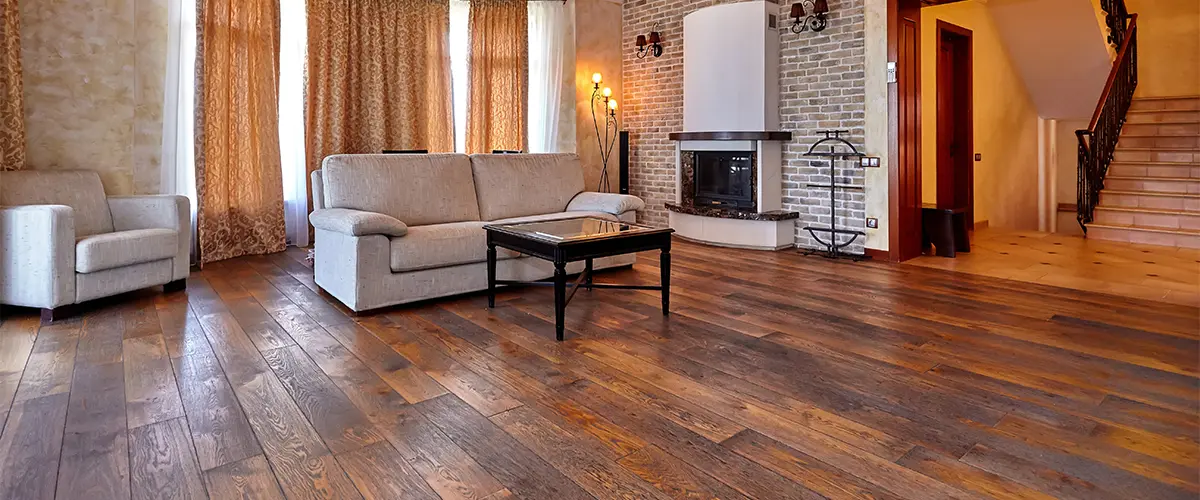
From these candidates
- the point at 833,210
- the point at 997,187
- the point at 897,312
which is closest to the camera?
the point at 897,312

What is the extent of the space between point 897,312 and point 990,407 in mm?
1454

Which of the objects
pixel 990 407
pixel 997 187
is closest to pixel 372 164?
pixel 990 407

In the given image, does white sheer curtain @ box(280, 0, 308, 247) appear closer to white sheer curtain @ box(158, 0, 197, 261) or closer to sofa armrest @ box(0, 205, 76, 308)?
white sheer curtain @ box(158, 0, 197, 261)

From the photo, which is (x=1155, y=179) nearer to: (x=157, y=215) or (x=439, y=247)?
(x=439, y=247)

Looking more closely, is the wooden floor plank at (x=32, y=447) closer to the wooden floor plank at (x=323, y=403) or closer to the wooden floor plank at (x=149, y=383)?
the wooden floor plank at (x=149, y=383)

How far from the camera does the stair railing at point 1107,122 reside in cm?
675

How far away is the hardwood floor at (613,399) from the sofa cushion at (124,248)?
0.93ft

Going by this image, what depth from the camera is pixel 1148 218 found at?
20.9 feet

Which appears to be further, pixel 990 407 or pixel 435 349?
pixel 435 349

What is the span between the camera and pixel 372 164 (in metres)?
4.55

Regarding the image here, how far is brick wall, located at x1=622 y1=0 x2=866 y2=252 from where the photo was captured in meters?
5.72

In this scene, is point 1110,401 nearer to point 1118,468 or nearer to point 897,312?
point 1118,468

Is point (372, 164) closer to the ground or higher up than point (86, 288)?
higher up

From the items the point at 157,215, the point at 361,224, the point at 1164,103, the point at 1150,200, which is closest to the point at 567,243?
the point at 361,224
